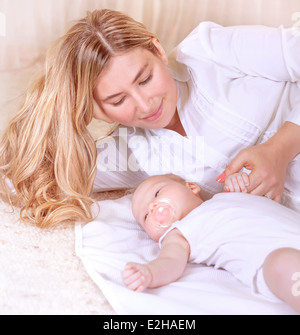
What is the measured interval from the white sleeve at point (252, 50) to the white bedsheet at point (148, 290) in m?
0.51

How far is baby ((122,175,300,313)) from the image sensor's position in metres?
1.00

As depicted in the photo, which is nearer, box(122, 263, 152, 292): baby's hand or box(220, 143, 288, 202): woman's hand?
box(122, 263, 152, 292): baby's hand

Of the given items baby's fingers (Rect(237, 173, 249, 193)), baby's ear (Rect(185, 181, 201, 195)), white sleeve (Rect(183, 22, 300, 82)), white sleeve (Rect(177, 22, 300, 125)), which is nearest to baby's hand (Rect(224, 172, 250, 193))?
baby's fingers (Rect(237, 173, 249, 193))

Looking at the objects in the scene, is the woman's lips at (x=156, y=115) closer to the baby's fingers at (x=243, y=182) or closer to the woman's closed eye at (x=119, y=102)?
the woman's closed eye at (x=119, y=102)

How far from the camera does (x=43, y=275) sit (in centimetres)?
113

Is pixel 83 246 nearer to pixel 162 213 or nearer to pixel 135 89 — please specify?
pixel 162 213

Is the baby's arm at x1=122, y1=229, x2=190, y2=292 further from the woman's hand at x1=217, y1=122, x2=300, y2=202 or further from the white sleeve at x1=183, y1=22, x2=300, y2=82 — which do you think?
the white sleeve at x1=183, y1=22, x2=300, y2=82

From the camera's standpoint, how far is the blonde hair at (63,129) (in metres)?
1.37

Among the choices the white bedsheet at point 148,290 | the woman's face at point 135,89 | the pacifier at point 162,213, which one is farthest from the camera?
the woman's face at point 135,89

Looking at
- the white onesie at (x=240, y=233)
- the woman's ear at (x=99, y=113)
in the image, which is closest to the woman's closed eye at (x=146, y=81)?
the woman's ear at (x=99, y=113)

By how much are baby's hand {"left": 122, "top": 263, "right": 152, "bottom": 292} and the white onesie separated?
17 centimetres

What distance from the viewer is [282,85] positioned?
148 cm
